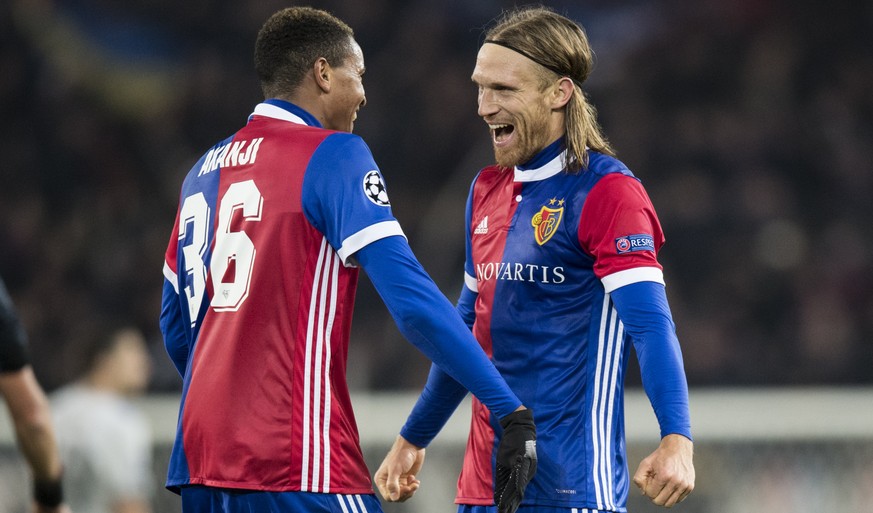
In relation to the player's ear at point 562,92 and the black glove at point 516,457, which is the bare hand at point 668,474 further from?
the player's ear at point 562,92

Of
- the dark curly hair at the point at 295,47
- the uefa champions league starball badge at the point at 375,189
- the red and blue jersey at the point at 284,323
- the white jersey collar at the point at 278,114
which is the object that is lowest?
the red and blue jersey at the point at 284,323

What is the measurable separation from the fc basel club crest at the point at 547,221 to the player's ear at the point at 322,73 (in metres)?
0.69

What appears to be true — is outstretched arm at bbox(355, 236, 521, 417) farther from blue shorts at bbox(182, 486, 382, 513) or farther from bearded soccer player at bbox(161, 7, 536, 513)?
blue shorts at bbox(182, 486, 382, 513)

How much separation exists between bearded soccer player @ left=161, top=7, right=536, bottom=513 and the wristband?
108cm

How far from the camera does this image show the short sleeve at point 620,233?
126 inches

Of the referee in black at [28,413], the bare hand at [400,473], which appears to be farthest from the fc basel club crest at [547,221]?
the referee in black at [28,413]

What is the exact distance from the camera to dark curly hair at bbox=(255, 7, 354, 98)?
345 centimetres

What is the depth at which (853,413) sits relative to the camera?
7.71 m

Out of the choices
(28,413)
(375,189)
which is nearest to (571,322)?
(375,189)

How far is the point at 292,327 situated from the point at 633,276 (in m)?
0.88

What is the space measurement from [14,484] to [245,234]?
179 inches

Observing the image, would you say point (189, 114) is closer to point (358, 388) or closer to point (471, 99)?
point (471, 99)

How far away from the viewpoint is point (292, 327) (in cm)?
316

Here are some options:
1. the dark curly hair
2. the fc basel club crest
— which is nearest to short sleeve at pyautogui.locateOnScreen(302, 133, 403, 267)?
the dark curly hair
